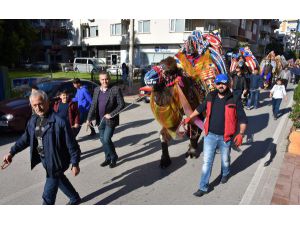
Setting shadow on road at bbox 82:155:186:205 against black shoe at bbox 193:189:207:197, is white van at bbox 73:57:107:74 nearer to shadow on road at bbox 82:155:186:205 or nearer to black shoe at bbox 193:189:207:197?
shadow on road at bbox 82:155:186:205

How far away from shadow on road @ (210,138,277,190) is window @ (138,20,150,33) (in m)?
28.7

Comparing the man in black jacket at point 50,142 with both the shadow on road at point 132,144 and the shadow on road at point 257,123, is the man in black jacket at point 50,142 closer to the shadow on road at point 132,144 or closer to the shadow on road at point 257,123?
the shadow on road at point 132,144

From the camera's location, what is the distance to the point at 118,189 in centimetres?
464

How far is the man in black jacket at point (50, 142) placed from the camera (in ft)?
11.2

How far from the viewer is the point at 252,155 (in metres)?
6.20

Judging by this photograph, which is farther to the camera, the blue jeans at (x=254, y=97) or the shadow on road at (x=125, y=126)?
the blue jeans at (x=254, y=97)

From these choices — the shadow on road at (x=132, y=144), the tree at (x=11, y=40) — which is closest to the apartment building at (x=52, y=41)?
the tree at (x=11, y=40)

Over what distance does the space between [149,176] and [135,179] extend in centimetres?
26

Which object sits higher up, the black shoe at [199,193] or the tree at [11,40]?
the tree at [11,40]

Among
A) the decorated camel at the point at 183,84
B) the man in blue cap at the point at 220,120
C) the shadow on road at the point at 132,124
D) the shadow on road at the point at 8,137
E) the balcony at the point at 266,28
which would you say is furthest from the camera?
the balcony at the point at 266,28

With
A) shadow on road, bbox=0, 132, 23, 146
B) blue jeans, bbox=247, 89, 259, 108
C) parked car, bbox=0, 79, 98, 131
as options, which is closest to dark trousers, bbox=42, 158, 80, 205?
parked car, bbox=0, 79, 98, 131

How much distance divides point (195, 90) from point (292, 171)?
2264 mm

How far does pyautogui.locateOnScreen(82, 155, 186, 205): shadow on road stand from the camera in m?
4.45

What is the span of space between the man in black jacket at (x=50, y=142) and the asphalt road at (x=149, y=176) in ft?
2.98
